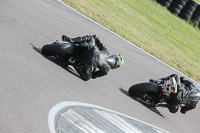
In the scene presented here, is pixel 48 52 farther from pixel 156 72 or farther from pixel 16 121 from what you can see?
pixel 156 72

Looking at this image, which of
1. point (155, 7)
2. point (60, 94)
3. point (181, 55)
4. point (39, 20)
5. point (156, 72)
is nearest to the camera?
point (60, 94)

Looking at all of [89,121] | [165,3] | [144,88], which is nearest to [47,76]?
[89,121]

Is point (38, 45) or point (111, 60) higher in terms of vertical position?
point (111, 60)

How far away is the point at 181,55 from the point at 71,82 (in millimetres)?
12466

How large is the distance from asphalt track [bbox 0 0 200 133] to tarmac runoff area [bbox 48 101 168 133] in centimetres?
18

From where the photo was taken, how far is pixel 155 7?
26.1 metres

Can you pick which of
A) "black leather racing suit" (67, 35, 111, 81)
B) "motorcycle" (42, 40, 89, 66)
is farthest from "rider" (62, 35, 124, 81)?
"motorcycle" (42, 40, 89, 66)

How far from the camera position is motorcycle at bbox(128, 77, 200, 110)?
9.68 metres

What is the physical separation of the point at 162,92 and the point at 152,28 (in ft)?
40.9

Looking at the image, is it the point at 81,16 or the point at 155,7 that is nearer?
the point at 81,16

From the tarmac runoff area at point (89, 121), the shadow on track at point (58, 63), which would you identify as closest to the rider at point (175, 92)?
the tarmac runoff area at point (89, 121)

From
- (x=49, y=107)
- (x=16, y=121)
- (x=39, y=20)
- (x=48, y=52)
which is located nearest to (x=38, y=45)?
(x=48, y=52)

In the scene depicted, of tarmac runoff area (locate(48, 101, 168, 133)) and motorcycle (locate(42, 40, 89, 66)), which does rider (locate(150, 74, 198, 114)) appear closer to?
tarmac runoff area (locate(48, 101, 168, 133))

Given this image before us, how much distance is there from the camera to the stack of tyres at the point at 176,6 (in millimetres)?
26156
